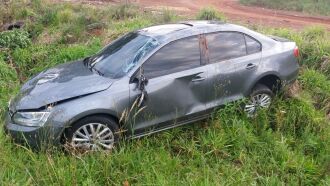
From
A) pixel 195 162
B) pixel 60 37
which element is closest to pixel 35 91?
pixel 195 162

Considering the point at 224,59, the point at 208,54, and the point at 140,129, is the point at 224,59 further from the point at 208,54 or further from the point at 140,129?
the point at 140,129

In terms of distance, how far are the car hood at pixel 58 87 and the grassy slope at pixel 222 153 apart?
554 mm

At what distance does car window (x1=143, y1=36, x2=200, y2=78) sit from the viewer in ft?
17.8

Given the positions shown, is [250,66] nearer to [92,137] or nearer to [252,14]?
[92,137]

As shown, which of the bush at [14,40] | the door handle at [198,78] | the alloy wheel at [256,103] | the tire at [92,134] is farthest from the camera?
the bush at [14,40]

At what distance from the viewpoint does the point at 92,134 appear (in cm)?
496

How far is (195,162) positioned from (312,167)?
1.46m

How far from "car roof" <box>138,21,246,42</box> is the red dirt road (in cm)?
742

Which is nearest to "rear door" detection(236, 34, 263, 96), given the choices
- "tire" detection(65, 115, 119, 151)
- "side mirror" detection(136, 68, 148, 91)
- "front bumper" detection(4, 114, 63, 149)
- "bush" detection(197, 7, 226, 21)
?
"side mirror" detection(136, 68, 148, 91)

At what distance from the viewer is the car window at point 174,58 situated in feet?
17.8

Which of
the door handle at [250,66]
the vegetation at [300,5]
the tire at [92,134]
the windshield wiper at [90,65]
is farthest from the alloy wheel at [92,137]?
the vegetation at [300,5]

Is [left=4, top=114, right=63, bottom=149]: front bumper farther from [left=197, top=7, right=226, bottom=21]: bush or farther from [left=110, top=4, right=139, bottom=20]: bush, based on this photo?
[left=110, top=4, right=139, bottom=20]: bush

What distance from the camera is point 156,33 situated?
19.2 ft

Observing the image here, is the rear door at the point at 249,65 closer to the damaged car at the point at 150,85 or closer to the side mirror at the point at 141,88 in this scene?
the damaged car at the point at 150,85
